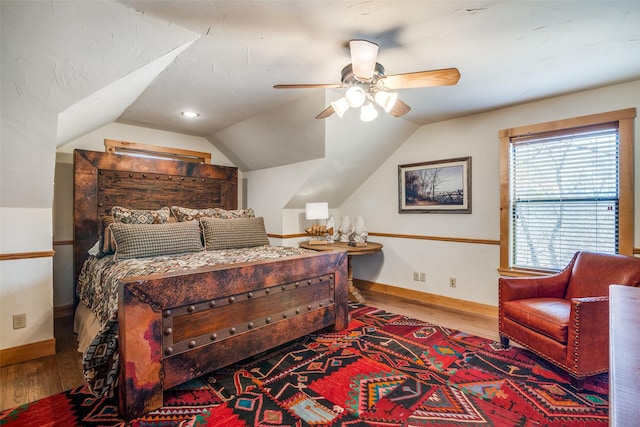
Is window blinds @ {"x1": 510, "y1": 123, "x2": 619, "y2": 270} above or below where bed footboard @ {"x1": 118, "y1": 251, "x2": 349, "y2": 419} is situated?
above

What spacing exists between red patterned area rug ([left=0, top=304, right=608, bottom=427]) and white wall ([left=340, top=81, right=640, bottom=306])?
1.10 meters

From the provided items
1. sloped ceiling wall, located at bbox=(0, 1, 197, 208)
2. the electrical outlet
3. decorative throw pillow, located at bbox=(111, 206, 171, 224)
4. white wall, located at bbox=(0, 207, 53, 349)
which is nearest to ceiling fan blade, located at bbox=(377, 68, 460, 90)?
sloped ceiling wall, located at bbox=(0, 1, 197, 208)

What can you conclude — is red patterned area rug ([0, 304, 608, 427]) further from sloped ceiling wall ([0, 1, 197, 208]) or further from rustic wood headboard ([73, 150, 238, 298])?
rustic wood headboard ([73, 150, 238, 298])

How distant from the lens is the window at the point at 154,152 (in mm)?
3404

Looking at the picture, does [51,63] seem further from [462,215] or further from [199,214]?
[462,215]

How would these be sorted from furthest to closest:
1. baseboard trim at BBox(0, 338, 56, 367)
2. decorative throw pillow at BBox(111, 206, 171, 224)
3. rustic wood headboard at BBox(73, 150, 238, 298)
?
1. rustic wood headboard at BBox(73, 150, 238, 298)
2. decorative throw pillow at BBox(111, 206, 171, 224)
3. baseboard trim at BBox(0, 338, 56, 367)

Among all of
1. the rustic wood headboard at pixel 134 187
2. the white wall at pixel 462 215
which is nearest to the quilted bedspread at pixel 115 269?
the rustic wood headboard at pixel 134 187

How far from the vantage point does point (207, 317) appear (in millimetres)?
1849

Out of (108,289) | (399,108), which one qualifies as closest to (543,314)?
(399,108)

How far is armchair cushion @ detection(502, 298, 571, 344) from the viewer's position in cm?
193

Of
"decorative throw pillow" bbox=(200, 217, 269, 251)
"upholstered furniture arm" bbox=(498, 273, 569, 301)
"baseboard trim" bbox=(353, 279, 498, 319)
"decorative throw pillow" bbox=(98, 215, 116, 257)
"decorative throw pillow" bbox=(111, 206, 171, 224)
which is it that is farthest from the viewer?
"baseboard trim" bbox=(353, 279, 498, 319)

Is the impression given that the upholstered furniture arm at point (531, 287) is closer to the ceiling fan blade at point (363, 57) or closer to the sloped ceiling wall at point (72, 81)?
the ceiling fan blade at point (363, 57)

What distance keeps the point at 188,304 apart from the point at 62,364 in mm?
1331

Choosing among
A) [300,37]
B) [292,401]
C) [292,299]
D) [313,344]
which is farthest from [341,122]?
[292,401]
